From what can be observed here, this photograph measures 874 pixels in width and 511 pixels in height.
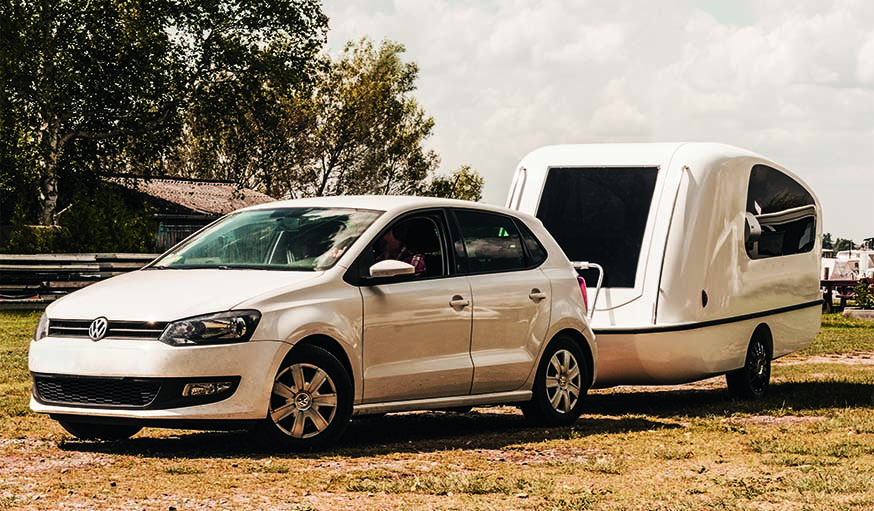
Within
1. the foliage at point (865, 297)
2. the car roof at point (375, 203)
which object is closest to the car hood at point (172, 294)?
the car roof at point (375, 203)

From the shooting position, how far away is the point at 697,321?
1280 centimetres

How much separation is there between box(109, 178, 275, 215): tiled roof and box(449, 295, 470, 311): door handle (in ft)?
162

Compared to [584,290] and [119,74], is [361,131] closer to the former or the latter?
[119,74]

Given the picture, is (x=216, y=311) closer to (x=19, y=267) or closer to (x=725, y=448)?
(x=725, y=448)

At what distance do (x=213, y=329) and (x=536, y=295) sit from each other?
3.13 m

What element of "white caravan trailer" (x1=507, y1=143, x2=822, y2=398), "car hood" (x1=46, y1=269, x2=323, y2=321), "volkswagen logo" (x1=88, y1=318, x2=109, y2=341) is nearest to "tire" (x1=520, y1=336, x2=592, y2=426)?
"white caravan trailer" (x1=507, y1=143, x2=822, y2=398)

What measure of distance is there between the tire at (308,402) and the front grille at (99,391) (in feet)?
2.49

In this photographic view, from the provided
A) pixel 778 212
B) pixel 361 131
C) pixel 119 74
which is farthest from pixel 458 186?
pixel 778 212

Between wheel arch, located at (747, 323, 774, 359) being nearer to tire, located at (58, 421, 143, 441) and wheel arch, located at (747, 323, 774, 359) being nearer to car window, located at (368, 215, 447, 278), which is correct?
car window, located at (368, 215, 447, 278)

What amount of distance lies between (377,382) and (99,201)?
35369 mm

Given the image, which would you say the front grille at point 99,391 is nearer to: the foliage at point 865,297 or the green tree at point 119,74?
the foliage at point 865,297

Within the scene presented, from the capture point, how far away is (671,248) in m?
12.7

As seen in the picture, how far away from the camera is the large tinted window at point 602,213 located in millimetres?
12891

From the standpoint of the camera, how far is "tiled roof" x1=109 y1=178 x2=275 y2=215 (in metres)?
62.4
